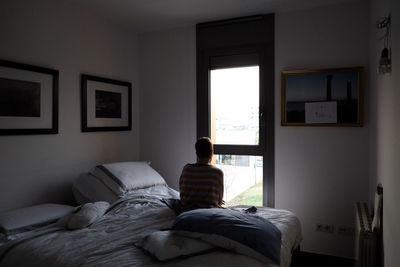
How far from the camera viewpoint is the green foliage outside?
3477 mm

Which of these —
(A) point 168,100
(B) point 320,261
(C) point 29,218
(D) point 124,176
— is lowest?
(B) point 320,261

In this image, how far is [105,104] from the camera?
3.49m

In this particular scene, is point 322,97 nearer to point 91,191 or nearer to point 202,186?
point 202,186

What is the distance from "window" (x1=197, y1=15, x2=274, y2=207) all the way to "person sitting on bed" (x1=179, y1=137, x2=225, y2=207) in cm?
117

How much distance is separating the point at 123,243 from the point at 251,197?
199 centimetres

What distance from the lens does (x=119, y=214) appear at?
2389 mm

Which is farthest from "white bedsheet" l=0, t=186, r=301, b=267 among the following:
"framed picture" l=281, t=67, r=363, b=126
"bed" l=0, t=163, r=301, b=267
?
"framed picture" l=281, t=67, r=363, b=126

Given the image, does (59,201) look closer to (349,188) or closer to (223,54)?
(223,54)

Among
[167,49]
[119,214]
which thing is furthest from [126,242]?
[167,49]

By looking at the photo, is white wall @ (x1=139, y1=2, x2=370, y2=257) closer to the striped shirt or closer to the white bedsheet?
the white bedsheet

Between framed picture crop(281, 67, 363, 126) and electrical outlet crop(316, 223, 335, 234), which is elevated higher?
framed picture crop(281, 67, 363, 126)

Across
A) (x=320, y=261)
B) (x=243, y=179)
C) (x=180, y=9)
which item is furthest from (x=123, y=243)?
(x=180, y=9)

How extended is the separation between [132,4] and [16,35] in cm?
112

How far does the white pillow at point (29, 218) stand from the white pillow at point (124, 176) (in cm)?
50
